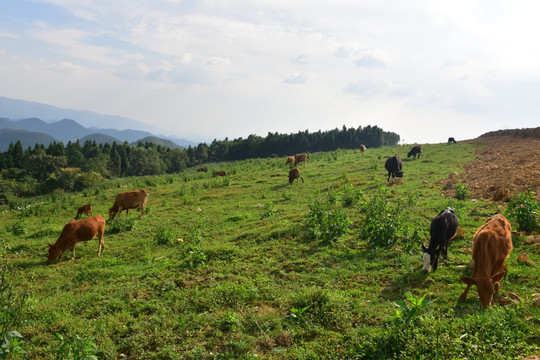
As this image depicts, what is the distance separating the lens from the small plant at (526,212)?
328 inches

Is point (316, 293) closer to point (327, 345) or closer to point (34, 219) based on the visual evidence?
point (327, 345)

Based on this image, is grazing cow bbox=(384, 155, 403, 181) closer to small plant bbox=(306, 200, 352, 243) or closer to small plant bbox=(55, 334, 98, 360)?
small plant bbox=(306, 200, 352, 243)

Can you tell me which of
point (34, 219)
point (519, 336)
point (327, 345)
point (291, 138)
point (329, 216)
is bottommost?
point (34, 219)

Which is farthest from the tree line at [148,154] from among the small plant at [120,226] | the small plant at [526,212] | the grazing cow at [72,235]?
the small plant at [526,212]

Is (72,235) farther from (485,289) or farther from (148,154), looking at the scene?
(148,154)

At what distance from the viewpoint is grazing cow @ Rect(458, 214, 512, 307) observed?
17.2ft

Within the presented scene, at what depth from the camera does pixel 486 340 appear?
4109 millimetres

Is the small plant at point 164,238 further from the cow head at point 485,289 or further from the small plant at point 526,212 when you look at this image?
the small plant at point 526,212

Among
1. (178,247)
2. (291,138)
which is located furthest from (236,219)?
(291,138)

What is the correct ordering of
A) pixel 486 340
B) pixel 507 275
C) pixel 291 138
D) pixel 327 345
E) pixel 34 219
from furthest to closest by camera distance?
pixel 291 138
pixel 34 219
pixel 507 275
pixel 327 345
pixel 486 340

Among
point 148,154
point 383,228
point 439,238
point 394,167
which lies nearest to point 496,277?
point 439,238

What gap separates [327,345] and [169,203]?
16375mm

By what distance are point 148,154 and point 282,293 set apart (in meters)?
85.4

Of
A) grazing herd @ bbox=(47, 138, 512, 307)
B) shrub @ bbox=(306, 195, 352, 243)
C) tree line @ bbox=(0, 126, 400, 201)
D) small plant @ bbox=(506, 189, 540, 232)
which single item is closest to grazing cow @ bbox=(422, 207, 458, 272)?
grazing herd @ bbox=(47, 138, 512, 307)
